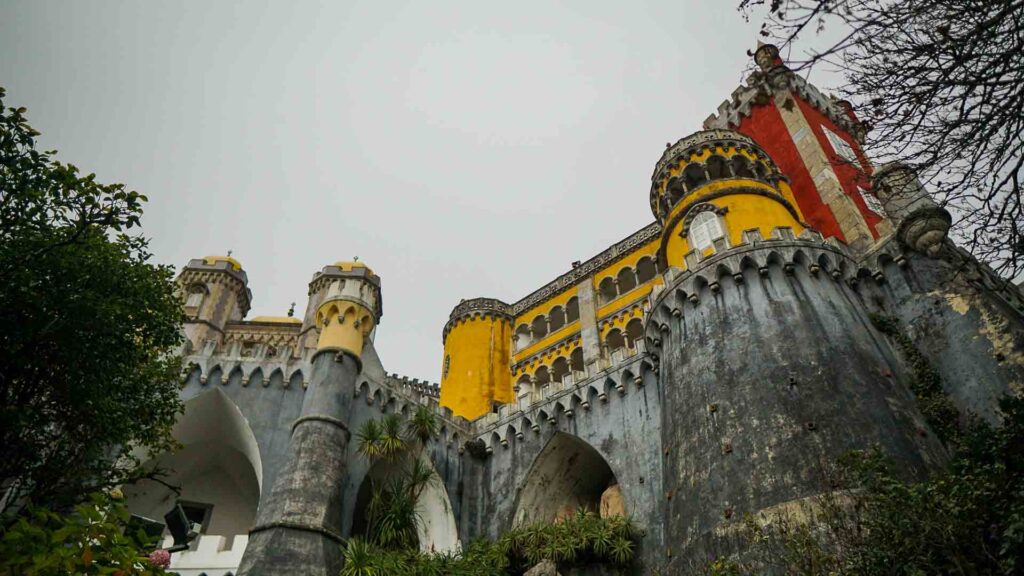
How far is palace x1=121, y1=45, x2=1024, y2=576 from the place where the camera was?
15344 mm

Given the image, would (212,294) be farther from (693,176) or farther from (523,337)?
(693,176)

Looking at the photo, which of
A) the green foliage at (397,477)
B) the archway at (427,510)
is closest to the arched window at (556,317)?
the green foliage at (397,477)

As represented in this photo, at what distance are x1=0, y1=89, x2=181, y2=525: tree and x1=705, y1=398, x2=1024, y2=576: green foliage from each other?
1123 centimetres

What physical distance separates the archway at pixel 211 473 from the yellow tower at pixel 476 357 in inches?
406

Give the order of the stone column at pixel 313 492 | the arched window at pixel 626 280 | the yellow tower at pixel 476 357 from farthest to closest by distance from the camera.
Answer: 1. the arched window at pixel 626 280
2. the yellow tower at pixel 476 357
3. the stone column at pixel 313 492

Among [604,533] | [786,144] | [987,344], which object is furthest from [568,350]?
[987,344]

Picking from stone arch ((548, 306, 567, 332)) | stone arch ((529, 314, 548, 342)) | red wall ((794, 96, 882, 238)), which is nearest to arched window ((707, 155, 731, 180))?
red wall ((794, 96, 882, 238))

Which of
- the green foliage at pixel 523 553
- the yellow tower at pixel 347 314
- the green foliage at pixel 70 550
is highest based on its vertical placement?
the yellow tower at pixel 347 314

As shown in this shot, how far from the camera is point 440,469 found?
22.7 meters

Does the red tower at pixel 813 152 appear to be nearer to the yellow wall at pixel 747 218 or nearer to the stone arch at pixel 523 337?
the yellow wall at pixel 747 218

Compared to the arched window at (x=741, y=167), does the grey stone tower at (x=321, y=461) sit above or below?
below

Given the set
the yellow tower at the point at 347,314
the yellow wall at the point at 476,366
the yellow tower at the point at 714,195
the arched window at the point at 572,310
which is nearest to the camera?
the yellow tower at the point at 347,314

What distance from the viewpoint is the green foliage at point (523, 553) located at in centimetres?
1628

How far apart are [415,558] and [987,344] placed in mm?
14972
